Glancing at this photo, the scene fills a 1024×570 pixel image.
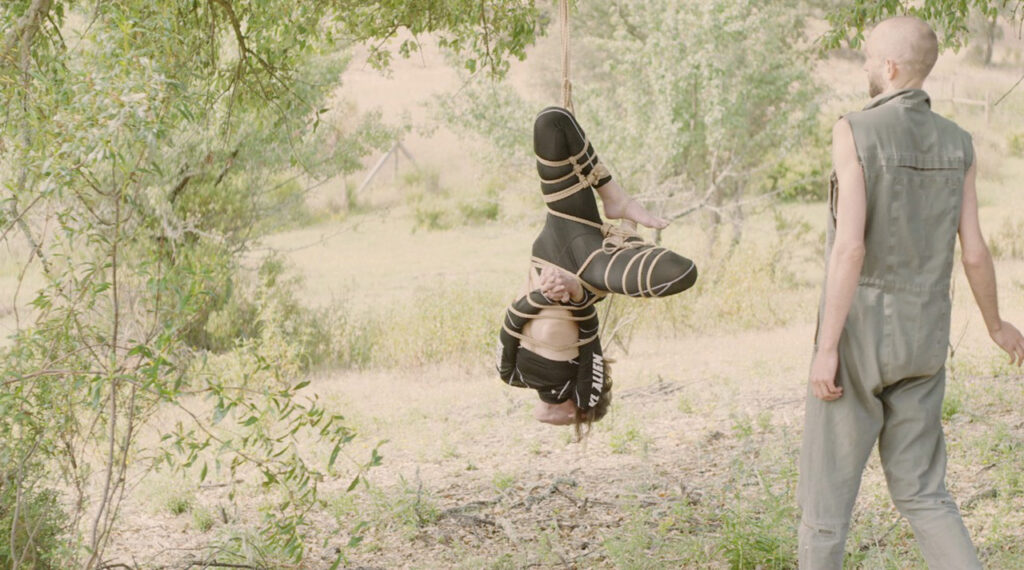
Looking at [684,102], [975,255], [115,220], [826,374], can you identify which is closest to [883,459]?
[826,374]

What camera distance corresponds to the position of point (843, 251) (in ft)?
8.61

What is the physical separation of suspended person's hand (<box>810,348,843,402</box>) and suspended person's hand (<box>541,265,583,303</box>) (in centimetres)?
72

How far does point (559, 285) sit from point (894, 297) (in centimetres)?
91

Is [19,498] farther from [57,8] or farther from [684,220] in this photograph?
[684,220]

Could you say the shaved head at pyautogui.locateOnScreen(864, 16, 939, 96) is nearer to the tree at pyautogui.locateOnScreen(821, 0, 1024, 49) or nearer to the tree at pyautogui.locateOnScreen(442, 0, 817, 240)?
the tree at pyautogui.locateOnScreen(821, 0, 1024, 49)

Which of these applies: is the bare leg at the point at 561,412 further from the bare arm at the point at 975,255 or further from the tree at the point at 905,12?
the tree at the point at 905,12

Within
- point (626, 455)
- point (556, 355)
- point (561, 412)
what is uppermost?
point (556, 355)

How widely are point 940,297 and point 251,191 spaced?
407 inches

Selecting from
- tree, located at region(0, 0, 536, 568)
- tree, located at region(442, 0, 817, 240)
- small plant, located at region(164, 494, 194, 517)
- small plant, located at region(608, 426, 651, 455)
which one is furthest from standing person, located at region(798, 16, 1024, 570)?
tree, located at region(442, 0, 817, 240)

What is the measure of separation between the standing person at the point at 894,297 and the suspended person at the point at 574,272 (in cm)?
42

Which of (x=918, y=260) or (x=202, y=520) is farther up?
(x=918, y=260)

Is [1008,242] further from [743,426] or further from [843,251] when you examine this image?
[843,251]

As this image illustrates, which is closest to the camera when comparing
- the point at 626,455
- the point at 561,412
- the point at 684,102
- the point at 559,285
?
the point at 559,285

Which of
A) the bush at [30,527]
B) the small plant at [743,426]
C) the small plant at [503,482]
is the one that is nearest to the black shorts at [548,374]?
the bush at [30,527]
